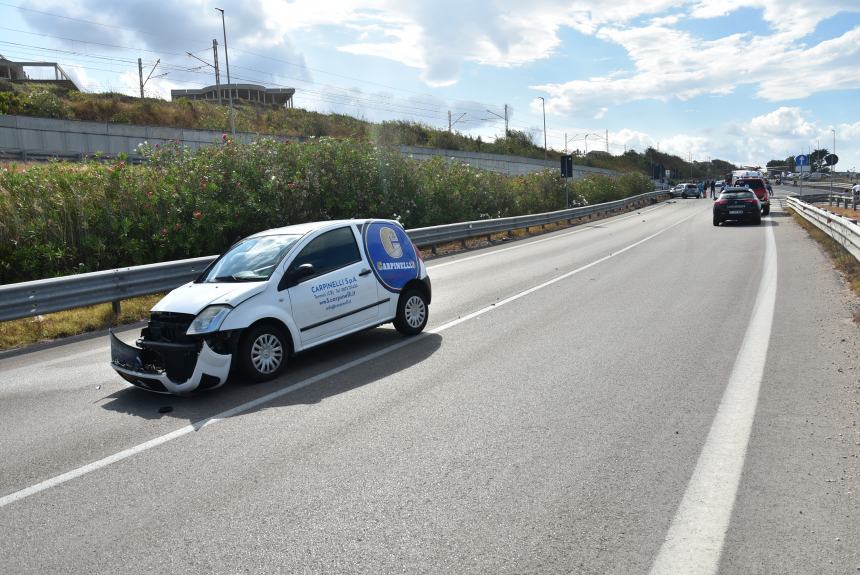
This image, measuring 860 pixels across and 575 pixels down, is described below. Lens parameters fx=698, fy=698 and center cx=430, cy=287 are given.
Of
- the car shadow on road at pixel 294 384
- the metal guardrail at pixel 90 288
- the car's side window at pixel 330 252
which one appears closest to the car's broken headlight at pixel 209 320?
the car shadow on road at pixel 294 384

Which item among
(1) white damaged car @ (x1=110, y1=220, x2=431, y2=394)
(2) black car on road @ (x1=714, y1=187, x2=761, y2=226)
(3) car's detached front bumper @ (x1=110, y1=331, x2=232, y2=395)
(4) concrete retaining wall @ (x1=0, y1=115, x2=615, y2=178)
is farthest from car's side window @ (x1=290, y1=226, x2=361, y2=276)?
(2) black car on road @ (x1=714, y1=187, x2=761, y2=226)

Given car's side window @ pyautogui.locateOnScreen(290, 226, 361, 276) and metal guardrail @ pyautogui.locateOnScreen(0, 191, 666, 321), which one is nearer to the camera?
car's side window @ pyautogui.locateOnScreen(290, 226, 361, 276)

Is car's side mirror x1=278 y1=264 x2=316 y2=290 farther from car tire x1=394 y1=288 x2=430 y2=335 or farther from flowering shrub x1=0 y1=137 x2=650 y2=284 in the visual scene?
flowering shrub x1=0 y1=137 x2=650 y2=284


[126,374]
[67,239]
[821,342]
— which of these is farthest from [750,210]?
[126,374]

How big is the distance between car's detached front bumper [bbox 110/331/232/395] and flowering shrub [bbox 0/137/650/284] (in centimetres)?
829

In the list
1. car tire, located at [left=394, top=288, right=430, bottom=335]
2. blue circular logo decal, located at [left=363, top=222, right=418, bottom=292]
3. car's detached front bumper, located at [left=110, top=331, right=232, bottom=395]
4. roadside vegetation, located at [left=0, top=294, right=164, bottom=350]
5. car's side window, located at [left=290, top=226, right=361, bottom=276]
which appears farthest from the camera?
roadside vegetation, located at [left=0, top=294, right=164, bottom=350]

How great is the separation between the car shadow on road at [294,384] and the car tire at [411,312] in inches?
12.8

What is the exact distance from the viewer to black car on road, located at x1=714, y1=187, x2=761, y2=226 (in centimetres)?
2765

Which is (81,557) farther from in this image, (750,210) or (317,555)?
(750,210)

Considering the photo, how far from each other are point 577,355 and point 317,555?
15.4 feet

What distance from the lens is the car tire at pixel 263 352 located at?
6.70 meters

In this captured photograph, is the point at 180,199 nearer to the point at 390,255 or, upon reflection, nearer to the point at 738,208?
the point at 390,255

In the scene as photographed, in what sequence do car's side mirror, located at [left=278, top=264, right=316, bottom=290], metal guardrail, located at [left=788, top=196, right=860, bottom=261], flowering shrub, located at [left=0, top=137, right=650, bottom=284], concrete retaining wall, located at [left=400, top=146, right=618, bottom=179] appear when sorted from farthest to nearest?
1. concrete retaining wall, located at [left=400, top=146, right=618, bottom=179]
2. flowering shrub, located at [left=0, top=137, right=650, bottom=284]
3. metal guardrail, located at [left=788, top=196, right=860, bottom=261]
4. car's side mirror, located at [left=278, top=264, right=316, bottom=290]

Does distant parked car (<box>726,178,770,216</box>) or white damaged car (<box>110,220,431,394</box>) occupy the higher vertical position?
distant parked car (<box>726,178,770,216</box>)
